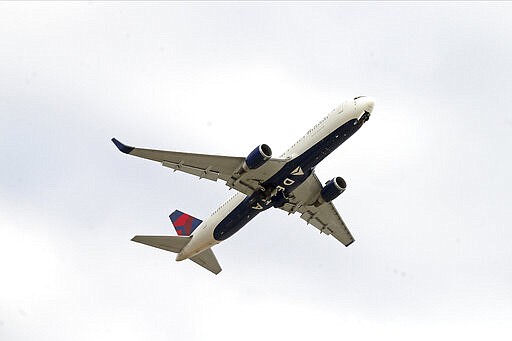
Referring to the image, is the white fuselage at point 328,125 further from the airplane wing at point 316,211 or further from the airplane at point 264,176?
the airplane wing at point 316,211

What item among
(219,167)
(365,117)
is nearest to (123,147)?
(219,167)

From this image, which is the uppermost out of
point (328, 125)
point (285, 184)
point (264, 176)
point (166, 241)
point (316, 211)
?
point (328, 125)

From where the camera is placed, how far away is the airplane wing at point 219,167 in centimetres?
6731

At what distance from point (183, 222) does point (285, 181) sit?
1514 cm

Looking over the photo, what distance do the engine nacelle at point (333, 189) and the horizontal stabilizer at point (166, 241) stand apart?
1184cm

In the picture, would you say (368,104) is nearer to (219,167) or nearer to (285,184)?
(285,184)

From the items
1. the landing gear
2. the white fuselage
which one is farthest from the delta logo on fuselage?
the landing gear

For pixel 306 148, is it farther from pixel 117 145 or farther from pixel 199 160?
pixel 117 145

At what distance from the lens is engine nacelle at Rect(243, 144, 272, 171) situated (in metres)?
66.2

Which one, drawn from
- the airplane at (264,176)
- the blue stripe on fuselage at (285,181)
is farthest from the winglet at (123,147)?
the blue stripe on fuselage at (285,181)

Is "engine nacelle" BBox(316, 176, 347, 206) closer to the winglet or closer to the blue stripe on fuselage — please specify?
the blue stripe on fuselage

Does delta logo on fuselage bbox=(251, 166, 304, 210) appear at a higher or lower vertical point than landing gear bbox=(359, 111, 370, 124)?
lower

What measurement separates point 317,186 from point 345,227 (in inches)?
293

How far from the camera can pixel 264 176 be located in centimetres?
6894
